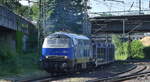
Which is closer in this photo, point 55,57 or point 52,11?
point 55,57

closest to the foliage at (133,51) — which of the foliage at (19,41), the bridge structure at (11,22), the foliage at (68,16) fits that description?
the bridge structure at (11,22)

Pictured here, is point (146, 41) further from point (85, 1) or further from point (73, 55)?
point (73, 55)

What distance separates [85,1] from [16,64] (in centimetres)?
1397

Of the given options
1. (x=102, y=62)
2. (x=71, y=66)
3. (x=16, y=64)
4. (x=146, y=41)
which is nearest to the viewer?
(x=71, y=66)

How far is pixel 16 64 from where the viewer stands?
2902 centimetres

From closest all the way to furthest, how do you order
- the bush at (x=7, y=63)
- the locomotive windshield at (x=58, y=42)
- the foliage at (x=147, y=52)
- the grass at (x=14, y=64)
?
the locomotive windshield at (x=58, y=42) < the grass at (x=14, y=64) < the bush at (x=7, y=63) < the foliage at (x=147, y=52)

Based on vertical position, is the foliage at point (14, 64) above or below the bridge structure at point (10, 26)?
below

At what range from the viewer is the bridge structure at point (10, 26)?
35.6m

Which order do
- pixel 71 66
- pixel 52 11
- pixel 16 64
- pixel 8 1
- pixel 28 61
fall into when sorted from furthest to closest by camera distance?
pixel 8 1
pixel 52 11
pixel 28 61
pixel 16 64
pixel 71 66

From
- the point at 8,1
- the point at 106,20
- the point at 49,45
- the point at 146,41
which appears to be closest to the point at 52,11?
the point at 8,1

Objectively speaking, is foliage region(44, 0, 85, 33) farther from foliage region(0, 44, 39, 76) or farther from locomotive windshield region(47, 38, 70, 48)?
locomotive windshield region(47, 38, 70, 48)

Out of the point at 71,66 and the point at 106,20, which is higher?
the point at 106,20

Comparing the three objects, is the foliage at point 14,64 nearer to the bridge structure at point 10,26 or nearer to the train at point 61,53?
the train at point 61,53

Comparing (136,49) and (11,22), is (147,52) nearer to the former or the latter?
(136,49)
